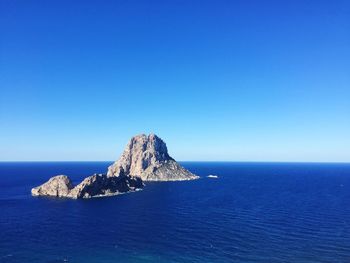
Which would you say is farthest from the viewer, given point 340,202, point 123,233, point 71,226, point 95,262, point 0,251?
point 340,202

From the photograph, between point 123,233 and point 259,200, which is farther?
point 259,200

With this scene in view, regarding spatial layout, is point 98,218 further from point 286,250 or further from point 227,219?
point 286,250

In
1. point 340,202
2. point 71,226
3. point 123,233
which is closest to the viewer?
point 123,233

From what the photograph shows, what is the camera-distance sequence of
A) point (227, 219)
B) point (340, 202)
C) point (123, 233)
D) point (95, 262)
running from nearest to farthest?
point (95, 262) < point (123, 233) < point (227, 219) < point (340, 202)

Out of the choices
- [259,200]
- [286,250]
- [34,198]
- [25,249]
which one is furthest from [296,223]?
[34,198]

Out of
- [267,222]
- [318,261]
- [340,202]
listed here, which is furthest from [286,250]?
[340,202]

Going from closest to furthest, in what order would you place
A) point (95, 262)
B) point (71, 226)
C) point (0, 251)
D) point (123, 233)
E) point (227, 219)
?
point (95, 262) → point (0, 251) → point (123, 233) → point (71, 226) → point (227, 219)

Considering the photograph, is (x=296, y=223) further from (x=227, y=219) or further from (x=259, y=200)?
(x=259, y=200)

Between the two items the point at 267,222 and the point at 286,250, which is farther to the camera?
the point at 267,222

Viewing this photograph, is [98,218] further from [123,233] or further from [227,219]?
[227,219]
